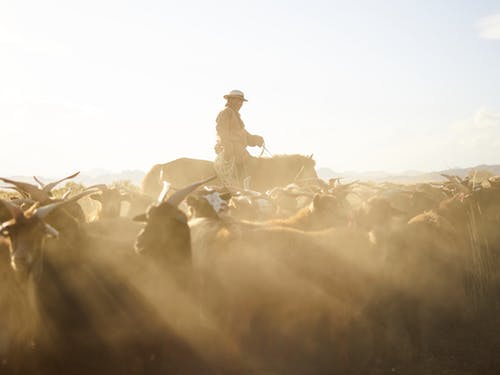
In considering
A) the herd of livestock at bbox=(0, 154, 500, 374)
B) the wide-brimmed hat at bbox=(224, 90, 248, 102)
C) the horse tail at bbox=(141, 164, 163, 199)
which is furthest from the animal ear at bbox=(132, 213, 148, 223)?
the horse tail at bbox=(141, 164, 163, 199)

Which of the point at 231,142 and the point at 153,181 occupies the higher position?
the point at 231,142

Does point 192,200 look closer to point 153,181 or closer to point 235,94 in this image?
point 235,94

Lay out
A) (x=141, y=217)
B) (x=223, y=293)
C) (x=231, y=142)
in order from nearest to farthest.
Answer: (x=141, y=217) < (x=223, y=293) < (x=231, y=142)

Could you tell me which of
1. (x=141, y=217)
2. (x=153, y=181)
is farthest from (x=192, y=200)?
(x=153, y=181)

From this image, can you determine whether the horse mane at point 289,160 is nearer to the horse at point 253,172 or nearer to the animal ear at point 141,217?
the horse at point 253,172

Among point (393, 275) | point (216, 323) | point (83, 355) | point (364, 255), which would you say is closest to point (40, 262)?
point (83, 355)

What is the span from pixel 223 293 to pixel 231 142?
8.08 meters

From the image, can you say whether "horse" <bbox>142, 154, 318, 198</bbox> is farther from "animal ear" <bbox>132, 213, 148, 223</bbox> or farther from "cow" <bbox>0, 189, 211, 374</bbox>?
"animal ear" <bbox>132, 213, 148, 223</bbox>

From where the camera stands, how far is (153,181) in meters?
15.3

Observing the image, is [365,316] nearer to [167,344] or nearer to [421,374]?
[421,374]

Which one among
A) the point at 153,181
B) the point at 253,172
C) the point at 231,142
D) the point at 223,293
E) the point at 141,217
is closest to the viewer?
the point at 141,217

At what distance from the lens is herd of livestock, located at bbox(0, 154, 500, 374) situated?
5.60 metres

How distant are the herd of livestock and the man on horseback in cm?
538

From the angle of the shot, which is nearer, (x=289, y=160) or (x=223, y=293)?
(x=223, y=293)
